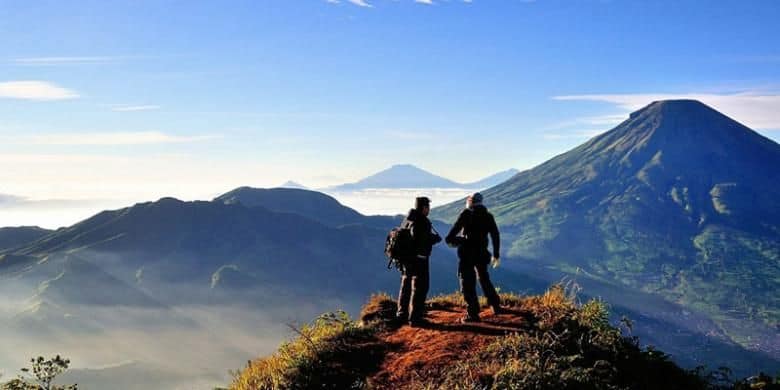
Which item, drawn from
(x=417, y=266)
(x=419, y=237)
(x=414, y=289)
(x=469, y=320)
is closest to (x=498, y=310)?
(x=469, y=320)

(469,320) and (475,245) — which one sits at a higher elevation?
(475,245)

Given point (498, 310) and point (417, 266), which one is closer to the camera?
point (498, 310)

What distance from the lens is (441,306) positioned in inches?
627

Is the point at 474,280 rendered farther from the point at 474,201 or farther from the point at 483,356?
the point at 483,356

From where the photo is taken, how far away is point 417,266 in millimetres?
14297

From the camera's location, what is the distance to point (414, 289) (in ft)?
46.1

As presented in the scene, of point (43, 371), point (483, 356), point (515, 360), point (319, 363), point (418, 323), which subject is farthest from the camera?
point (43, 371)

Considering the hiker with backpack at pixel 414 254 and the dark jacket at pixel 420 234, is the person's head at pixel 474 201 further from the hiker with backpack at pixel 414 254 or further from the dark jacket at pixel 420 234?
the dark jacket at pixel 420 234

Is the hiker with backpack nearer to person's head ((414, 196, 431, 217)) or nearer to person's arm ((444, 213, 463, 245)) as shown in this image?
person's head ((414, 196, 431, 217))

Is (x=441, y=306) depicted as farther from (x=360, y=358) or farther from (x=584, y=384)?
(x=584, y=384)

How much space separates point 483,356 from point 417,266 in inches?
142

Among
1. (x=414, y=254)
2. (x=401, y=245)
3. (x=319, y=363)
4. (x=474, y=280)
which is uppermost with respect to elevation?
(x=401, y=245)

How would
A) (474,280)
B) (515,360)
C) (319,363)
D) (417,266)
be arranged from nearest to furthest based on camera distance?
(515,360) → (319,363) → (474,280) → (417,266)

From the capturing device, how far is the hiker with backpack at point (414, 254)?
14.0 meters
